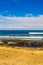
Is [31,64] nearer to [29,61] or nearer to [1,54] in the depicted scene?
[29,61]

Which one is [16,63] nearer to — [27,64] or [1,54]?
[27,64]

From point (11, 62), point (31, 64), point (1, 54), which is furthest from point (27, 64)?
point (1, 54)

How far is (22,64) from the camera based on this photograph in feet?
31.6

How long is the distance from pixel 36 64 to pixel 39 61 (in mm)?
741

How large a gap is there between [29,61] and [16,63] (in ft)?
2.68

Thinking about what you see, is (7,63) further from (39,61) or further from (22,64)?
(39,61)

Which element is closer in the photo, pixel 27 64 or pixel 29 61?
pixel 27 64

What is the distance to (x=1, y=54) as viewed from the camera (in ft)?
39.4

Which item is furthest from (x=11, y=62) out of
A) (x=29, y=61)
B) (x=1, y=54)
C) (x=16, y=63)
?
(x=1, y=54)

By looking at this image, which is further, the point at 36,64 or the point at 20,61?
the point at 20,61

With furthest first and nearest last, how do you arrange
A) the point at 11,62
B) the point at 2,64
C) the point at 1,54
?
the point at 1,54 → the point at 11,62 → the point at 2,64

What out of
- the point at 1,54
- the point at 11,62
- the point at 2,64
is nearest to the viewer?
the point at 2,64

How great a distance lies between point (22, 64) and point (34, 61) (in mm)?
885

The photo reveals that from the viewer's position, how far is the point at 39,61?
10297 millimetres
